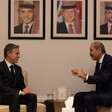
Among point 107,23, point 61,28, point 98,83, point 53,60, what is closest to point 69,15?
point 61,28

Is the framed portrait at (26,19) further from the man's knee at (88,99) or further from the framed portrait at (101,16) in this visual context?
the man's knee at (88,99)

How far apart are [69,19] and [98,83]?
5.05ft

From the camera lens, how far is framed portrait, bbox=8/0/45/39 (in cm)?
648

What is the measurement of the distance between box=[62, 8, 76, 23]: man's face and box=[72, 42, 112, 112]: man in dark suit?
101 centimetres

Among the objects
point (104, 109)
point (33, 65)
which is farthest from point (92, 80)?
point (33, 65)

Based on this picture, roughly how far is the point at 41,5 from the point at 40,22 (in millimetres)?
299

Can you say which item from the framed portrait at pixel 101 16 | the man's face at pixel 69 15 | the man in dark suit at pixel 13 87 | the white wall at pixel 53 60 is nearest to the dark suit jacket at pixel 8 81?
the man in dark suit at pixel 13 87

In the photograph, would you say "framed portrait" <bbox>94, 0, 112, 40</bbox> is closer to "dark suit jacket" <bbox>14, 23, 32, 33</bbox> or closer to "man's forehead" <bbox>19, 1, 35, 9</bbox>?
"man's forehead" <bbox>19, 1, 35, 9</bbox>

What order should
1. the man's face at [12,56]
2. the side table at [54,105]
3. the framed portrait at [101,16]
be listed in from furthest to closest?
1. the framed portrait at [101,16]
2. the side table at [54,105]
3. the man's face at [12,56]

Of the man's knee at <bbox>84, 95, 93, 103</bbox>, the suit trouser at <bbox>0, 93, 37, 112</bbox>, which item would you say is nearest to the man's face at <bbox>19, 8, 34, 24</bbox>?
the suit trouser at <bbox>0, 93, 37, 112</bbox>

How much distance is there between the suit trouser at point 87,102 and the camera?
545cm

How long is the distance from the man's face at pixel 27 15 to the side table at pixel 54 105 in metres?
1.46

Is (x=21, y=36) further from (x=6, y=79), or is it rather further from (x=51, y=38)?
(x=6, y=79)

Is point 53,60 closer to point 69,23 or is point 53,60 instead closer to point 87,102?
point 69,23
